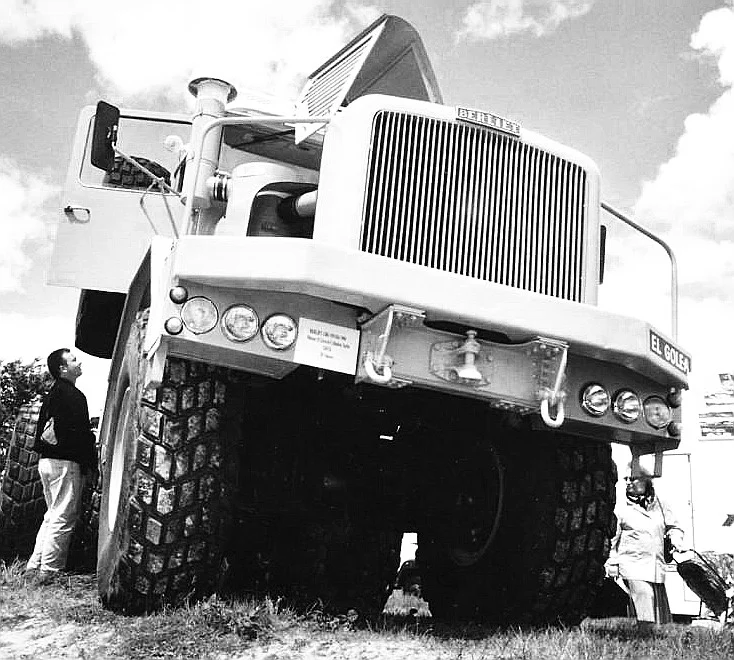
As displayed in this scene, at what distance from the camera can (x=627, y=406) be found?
14.2 feet

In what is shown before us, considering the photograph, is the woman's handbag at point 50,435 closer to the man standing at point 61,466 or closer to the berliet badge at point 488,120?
the man standing at point 61,466

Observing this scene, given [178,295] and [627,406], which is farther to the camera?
[627,406]

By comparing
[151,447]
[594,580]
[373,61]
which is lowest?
[594,580]

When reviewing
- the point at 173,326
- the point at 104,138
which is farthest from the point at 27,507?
the point at 173,326

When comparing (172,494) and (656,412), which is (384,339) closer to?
(172,494)

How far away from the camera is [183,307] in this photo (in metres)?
3.73

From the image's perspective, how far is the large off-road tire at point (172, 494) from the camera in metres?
3.85

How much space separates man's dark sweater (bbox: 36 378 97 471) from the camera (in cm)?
573

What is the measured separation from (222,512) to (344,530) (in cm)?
157

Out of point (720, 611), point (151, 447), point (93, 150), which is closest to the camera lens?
point (151, 447)

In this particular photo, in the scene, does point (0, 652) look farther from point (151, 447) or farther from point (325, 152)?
point (325, 152)

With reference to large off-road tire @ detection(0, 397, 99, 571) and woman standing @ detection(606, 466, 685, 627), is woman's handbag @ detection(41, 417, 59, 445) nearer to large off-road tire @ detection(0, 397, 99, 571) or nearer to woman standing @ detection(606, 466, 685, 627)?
large off-road tire @ detection(0, 397, 99, 571)

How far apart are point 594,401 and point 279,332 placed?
1.51m

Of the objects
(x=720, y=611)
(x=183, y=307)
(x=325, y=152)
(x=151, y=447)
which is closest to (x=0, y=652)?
(x=151, y=447)
